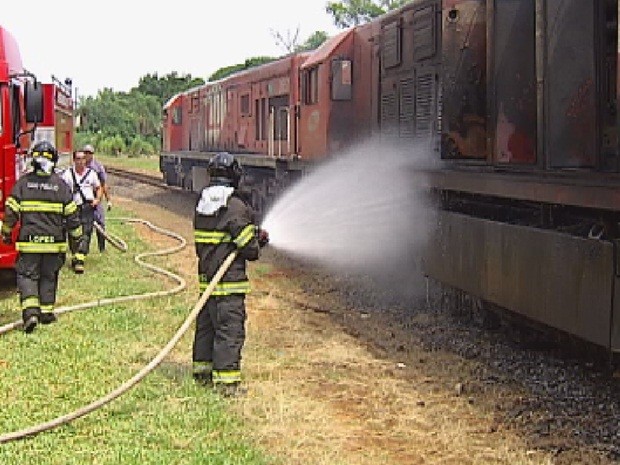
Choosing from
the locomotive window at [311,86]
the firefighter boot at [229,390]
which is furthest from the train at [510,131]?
the firefighter boot at [229,390]

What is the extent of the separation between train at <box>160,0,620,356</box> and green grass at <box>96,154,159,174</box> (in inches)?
1378

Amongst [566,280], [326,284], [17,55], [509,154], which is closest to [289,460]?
[566,280]

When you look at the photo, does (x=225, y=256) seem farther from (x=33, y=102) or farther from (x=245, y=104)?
(x=245, y=104)

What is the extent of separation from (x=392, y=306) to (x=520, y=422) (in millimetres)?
4132

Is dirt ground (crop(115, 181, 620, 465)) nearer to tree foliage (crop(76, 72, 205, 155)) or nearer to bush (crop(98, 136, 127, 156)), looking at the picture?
tree foliage (crop(76, 72, 205, 155))

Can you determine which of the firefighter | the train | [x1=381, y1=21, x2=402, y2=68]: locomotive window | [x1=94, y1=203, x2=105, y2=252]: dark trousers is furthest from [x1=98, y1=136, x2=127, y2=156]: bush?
the firefighter

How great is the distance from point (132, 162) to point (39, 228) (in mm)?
48230

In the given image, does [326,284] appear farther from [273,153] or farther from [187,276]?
[273,153]

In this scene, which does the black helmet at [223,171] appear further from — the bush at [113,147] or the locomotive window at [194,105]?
the bush at [113,147]

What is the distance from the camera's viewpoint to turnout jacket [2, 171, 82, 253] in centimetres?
863

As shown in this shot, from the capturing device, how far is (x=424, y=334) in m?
8.79

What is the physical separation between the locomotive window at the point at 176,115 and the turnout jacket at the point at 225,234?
23.3 metres

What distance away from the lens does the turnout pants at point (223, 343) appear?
22.2 ft

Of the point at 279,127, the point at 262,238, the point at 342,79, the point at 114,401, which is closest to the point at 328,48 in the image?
the point at 342,79
